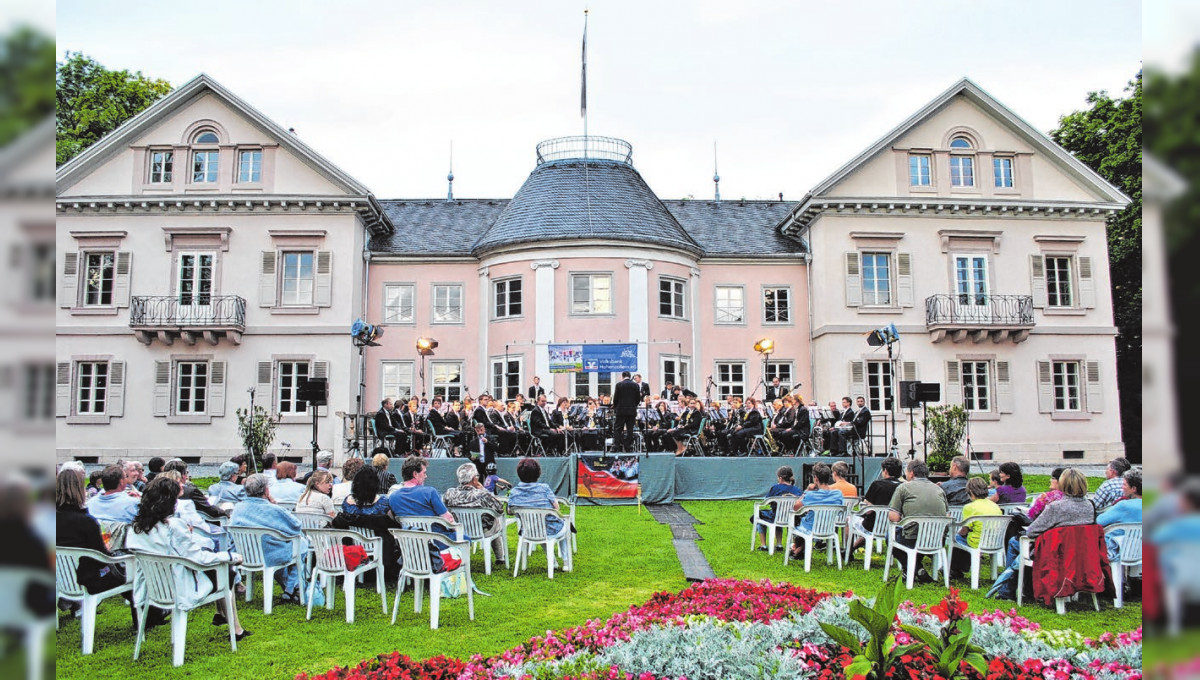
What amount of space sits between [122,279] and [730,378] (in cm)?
1855

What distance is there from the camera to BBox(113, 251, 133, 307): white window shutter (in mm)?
24609

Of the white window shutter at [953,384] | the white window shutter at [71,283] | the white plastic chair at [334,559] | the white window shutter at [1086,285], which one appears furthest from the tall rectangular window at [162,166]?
the white window shutter at [1086,285]

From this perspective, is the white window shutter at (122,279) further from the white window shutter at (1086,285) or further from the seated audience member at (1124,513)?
the white window shutter at (1086,285)

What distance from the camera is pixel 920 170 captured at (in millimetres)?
26125

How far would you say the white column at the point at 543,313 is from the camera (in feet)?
79.4

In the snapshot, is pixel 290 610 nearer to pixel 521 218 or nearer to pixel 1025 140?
pixel 521 218

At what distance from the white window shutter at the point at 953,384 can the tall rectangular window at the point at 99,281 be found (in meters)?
25.1

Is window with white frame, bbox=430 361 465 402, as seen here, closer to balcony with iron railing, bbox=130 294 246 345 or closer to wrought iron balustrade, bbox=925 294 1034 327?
balcony with iron railing, bbox=130 294 246 345

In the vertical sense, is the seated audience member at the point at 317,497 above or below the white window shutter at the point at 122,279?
below

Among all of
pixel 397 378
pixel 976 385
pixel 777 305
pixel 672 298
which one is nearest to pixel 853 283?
pixel 777 305

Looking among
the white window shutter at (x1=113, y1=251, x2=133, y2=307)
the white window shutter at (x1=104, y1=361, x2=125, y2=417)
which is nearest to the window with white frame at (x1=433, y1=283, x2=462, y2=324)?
the white window shutter at (x1=113, y1=251, x2=133, y2=307)

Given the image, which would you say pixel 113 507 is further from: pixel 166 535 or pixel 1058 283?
pixel 1058 283

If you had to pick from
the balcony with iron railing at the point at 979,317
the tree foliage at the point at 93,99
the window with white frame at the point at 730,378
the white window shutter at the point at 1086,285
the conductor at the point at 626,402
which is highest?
the tree foliage at the point at 93,99

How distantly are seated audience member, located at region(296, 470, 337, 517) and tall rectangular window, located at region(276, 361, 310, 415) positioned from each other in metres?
16.5
